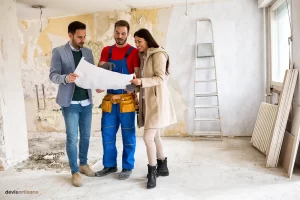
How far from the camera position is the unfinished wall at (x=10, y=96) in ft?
12.0

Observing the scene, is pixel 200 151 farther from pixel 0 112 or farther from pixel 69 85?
pixel 0 112

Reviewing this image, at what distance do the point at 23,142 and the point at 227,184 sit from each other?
286cm

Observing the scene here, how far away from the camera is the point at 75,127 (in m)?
3.04

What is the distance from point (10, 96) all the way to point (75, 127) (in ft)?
4.38

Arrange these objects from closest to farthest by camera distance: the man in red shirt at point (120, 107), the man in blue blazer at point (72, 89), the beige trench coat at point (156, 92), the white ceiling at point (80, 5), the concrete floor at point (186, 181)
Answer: the concrete floor at point (186, 181) < the beige trench coat at point (156, 92) < the man in blue blazer at point (72, 89) < the man in red shirt at point (120, 107) < the white ceiling at point (80, 5)

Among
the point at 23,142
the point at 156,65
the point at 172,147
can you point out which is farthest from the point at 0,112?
the point at 172,147

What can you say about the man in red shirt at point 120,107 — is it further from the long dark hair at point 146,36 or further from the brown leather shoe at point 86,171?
the long dark hair at point 146,36

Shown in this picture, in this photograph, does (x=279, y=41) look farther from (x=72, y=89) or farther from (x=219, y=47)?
(x=72, y=89)

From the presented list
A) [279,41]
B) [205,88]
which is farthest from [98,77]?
[279,41]

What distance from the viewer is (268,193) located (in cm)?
262

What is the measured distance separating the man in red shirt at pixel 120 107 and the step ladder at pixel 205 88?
2037mm

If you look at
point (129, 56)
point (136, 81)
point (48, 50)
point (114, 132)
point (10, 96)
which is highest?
point (48, 50)

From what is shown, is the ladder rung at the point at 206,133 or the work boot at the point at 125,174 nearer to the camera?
the work boot at the point at 125,174

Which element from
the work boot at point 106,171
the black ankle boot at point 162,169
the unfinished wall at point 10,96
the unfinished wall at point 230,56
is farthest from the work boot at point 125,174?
→ the unfinished wall at point 230,56
